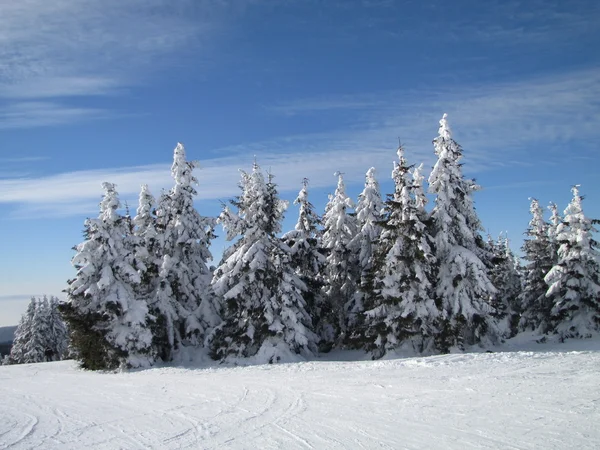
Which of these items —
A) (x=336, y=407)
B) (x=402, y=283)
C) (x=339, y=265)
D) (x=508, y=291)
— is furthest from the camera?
(x=508, y=291)

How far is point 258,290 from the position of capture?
2688cm

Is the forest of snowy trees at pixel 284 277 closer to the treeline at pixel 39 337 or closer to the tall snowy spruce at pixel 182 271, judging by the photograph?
the tall snowy spruce at pixel 182 271

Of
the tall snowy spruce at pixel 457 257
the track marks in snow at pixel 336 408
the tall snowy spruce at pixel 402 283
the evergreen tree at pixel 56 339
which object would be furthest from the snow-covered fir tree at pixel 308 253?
the evergreen tree at pixel 56 339

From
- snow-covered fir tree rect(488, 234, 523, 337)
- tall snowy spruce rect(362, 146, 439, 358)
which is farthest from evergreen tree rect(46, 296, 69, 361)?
snow-covered fir tree rect(488, 234, 523, 337)

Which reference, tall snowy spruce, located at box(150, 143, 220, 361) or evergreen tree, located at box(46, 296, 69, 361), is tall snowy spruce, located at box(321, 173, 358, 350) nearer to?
tall snowy spruce, located at box(150, 143, 220, 361)

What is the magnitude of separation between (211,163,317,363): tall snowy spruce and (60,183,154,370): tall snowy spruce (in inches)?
180

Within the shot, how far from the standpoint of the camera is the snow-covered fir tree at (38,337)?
55469mm

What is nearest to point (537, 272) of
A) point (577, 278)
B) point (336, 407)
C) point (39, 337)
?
point (577, 278)

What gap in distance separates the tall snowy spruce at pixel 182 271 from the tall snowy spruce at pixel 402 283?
34.2 feet

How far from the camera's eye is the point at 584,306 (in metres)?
32.8

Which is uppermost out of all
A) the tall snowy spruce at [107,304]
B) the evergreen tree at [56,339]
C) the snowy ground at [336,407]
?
the tall snowy spruce at [107,304]

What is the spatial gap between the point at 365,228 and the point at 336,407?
19338 mm

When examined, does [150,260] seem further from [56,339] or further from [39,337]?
[56,339]

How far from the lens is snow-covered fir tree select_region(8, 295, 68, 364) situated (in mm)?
55469
